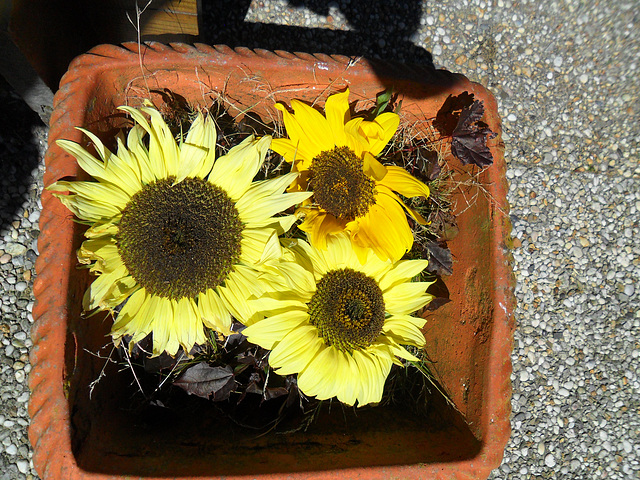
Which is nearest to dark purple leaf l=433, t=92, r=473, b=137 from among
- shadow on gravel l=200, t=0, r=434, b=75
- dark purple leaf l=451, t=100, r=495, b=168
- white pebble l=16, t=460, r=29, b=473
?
dark purple leaf l=451, t=100, r=495, b=168

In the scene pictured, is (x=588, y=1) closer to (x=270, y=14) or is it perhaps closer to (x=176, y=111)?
(x=270, y=14)

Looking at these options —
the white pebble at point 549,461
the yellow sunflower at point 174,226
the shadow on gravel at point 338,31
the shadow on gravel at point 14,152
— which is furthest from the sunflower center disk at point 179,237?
the white pebble at point 549,461

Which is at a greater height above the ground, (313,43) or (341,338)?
(313,43)

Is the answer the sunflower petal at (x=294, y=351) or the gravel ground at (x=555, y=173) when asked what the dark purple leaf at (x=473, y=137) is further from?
the gravel ground at (x=555, y=173)

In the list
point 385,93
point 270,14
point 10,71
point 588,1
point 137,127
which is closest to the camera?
point 137,127

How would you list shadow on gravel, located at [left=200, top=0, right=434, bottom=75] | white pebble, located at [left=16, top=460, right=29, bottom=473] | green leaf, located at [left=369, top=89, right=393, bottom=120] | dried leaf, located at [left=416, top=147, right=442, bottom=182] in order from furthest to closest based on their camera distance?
1. shadow on gravel, located at [left=200, top=0, right=434, bottom=75]
2. white pebble, located at [left=16, top=460, right=29, bottom=473]
3. dried leaf, located at [left=416, top=147, right=442, bottom=182]
4. green leaf, located at [left=369, top=89, right=393, bottom=120]

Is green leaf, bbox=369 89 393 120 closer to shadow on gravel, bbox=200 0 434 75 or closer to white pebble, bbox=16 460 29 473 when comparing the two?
shadow on gravel, bbox=200 0 434 75

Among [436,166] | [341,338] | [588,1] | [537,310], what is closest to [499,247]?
[436,166]
